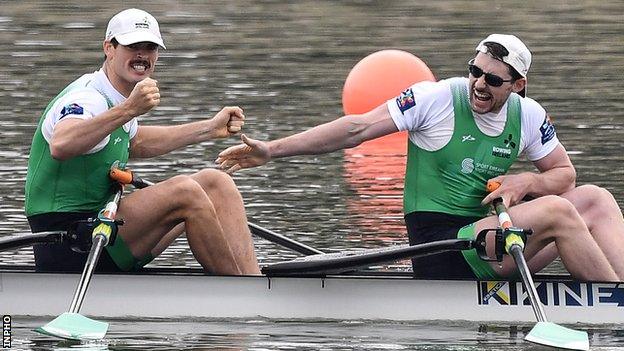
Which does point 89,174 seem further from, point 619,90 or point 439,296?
point 619,90

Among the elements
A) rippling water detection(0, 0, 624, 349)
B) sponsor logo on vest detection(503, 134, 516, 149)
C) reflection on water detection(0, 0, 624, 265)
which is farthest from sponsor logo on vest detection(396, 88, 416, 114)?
reflection on water detection(0, 0, 624, 265)

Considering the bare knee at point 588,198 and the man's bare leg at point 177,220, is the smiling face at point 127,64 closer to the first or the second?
the man's bare leg at point 177,220

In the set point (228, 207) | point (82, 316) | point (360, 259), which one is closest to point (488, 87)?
point (360, 259)

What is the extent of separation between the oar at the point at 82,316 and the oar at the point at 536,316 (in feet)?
6.43

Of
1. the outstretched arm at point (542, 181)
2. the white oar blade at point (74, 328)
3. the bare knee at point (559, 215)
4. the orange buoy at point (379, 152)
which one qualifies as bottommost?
the white oar blade at point (74, 328)

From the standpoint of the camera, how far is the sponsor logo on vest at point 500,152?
916 centimetres

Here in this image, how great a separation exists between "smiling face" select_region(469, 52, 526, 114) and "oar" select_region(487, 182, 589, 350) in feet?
1.75

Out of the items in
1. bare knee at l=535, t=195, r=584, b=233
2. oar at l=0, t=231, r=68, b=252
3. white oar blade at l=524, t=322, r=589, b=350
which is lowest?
white oar blade at l=524, t=322, r=589, b=350

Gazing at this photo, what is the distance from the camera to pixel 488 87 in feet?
29.5

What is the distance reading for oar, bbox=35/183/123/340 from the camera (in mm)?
8438

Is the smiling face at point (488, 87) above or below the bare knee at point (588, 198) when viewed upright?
above

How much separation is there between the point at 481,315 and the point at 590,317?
0.56 metres

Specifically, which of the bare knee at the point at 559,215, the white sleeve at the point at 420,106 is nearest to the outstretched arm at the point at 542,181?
the bare knee at the point at 559,215

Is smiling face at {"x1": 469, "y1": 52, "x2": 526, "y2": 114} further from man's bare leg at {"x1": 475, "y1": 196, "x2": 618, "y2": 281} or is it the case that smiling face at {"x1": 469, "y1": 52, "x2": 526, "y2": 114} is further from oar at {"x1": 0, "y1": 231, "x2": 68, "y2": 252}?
oar at {"x1": 0, "y1": 231, "x2": 68, "y2": 252}
